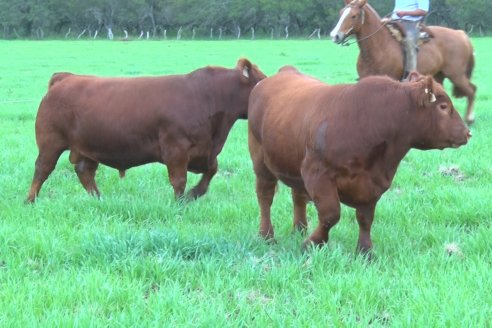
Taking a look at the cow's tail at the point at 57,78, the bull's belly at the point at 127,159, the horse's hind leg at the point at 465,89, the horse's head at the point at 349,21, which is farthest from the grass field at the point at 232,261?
the horse's hind leg at the point at 465,89

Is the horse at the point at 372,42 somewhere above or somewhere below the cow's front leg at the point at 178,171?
above

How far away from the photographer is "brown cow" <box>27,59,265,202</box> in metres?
6.19

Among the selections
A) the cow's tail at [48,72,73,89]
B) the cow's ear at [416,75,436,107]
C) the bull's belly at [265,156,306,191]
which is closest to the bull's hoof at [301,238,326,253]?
the bull's belly at [265,156,306,191]

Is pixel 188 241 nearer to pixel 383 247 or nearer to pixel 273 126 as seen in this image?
pixel 273 126

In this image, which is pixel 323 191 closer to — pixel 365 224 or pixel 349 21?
pixel 365 224

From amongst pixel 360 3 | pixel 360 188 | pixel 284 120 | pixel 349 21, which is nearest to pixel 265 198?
pixel 284 120

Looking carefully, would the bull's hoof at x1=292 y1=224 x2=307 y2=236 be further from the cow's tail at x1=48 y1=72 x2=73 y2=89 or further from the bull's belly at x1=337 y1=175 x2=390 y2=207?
the cow's tail at x1=48 y1=72 x2=73 y2=89

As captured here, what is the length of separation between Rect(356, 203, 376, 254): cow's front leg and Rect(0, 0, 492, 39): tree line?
72.1 meters

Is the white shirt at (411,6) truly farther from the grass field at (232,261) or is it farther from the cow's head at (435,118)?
the cow's head at (435,118)

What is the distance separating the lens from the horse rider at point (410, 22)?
10.5 meters

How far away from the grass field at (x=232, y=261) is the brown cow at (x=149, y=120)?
14.9 inches

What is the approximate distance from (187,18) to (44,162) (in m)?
76.2

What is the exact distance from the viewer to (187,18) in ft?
264

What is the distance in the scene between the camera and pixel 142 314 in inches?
131
